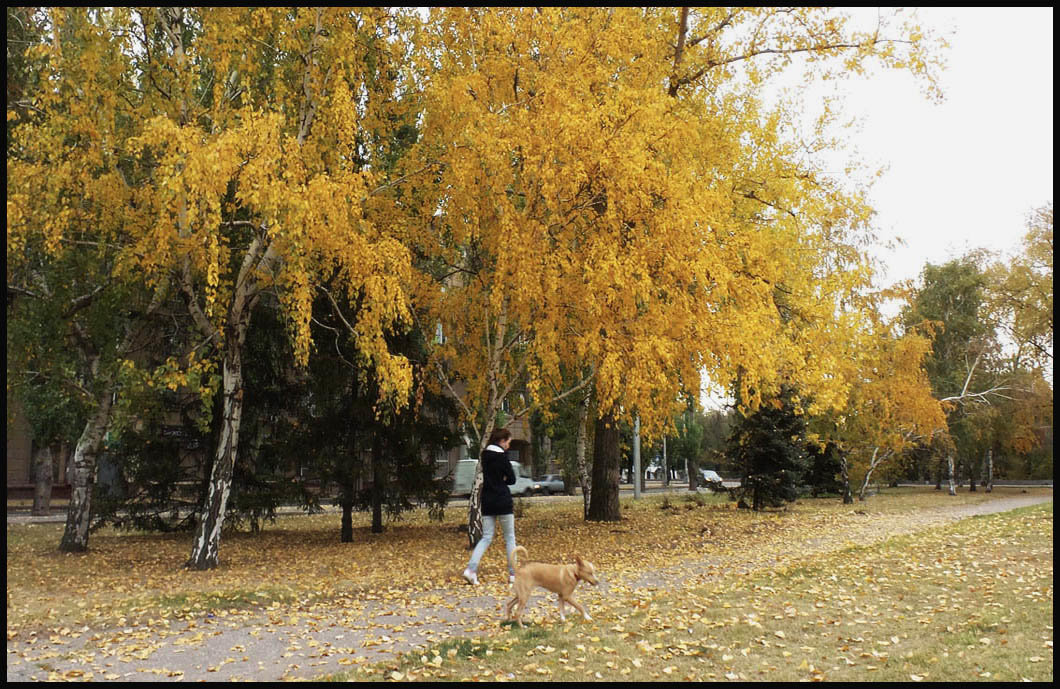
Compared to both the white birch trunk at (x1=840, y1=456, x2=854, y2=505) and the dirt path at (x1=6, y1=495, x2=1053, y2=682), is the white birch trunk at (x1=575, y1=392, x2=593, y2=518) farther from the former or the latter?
the white birch trunk at (x1=840, y1=456, x2=854, y2=505)

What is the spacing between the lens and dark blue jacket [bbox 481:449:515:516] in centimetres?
922

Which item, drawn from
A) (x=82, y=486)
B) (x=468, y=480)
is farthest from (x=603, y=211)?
(x=468, y=480)

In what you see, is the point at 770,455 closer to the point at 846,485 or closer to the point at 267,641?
the point at 846,485

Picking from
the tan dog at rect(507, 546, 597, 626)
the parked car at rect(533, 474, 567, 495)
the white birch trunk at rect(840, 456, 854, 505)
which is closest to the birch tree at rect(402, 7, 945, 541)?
the tan dog at rect(507, 546, 597, 626)

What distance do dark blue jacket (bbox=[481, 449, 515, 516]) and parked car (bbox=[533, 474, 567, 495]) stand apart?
34665 mm

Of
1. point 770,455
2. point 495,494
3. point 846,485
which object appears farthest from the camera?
point 846,485

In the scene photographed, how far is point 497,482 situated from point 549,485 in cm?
3605

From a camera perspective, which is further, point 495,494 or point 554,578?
point 495,494

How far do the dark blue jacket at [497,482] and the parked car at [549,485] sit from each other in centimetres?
3466

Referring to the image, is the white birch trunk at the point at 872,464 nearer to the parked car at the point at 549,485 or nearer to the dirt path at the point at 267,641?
the parked car at the point at 549,485

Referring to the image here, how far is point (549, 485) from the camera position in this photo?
44.7 metres

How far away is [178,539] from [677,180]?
12925 mm

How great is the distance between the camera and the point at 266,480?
17.0m

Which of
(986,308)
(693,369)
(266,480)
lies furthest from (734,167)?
(986,308)
